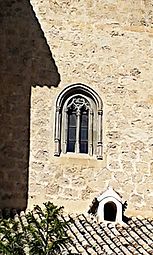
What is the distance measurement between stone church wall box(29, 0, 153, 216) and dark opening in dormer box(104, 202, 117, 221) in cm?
52

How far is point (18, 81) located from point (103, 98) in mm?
1850

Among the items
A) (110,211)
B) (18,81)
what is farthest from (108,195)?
(18,81)

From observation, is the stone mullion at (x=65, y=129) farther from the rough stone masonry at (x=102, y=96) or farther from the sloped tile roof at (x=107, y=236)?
the sloped tile roof at (x=107, y=236)

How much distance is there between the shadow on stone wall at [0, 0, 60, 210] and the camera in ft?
41.3

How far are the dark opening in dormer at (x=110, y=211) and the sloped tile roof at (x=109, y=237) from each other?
0.28m

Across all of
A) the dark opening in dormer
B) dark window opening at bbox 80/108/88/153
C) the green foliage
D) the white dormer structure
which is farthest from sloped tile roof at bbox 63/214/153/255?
the green foliage

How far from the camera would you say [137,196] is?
1291 cm

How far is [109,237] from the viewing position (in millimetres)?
11367

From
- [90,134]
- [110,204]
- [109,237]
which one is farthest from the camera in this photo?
[90,134]

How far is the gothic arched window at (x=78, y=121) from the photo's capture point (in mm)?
13148

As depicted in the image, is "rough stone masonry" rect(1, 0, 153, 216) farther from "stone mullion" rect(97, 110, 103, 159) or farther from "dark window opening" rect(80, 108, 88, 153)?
"dark window opening" rect(80, 108, 88, 153)

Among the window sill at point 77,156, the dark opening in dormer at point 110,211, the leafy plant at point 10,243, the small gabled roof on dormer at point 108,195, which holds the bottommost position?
the leafy plant at point 10,243

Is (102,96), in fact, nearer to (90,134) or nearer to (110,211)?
(90,134)

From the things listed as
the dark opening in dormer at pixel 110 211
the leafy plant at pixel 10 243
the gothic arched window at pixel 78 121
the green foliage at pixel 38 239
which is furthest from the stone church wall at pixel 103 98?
the leafy plant at pixel 10 243
